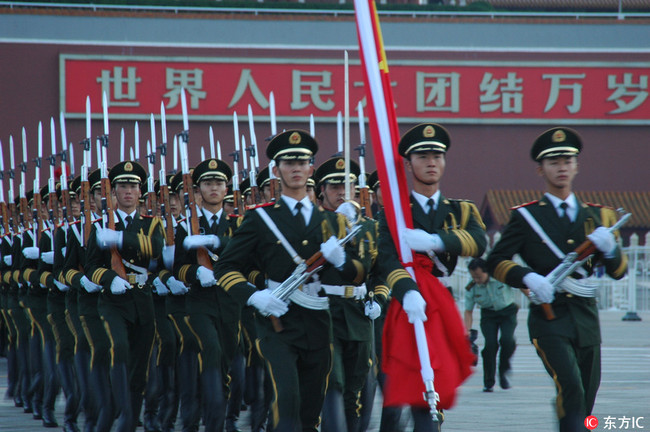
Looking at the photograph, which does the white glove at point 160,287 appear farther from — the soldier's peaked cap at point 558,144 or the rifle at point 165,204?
the soldier's peaked cap at point 558,144

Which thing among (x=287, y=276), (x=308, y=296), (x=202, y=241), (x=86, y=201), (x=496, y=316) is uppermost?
(x=86, y=201)

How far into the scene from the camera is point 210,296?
7.67 m

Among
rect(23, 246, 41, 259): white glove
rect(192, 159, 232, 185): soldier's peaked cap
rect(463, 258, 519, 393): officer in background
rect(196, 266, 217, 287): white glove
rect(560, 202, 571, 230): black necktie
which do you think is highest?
rect(192, 159, 232, 185): soldier's peaked cap

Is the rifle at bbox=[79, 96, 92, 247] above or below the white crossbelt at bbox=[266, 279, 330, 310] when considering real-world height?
above

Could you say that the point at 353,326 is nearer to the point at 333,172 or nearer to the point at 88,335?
the point at 333,172

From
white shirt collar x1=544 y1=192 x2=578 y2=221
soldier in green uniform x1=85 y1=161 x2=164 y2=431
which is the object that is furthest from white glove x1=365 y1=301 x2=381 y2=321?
soldier in green uniform x1=85 y1=161 x2=164 y2=431

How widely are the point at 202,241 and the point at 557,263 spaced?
2.91m

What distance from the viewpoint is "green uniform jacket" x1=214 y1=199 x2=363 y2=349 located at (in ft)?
17.7

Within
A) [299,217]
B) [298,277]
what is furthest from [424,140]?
[298,277]

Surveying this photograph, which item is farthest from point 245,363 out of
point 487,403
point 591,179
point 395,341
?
point 591,179

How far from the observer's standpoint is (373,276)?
6785 millimetres

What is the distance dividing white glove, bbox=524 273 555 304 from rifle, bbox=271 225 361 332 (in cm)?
102

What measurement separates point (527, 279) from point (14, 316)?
6840 mm

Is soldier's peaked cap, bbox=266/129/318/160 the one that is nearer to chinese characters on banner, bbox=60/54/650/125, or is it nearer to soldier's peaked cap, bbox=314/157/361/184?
soldier's peaked cap, bbox=314/157/361/184
